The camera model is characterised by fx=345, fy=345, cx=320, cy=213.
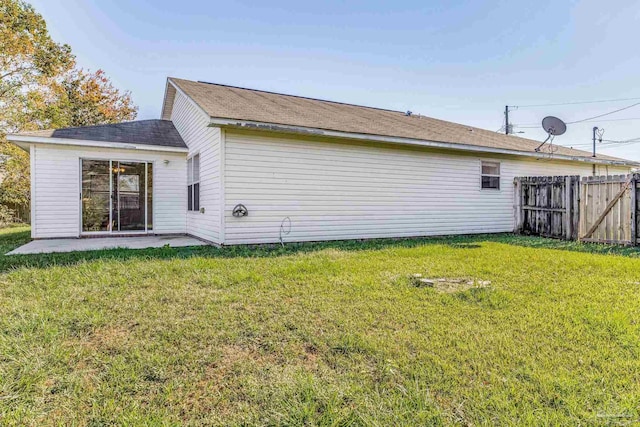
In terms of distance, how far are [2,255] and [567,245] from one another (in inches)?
Answer: 442

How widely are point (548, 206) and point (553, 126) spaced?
2.98 metres

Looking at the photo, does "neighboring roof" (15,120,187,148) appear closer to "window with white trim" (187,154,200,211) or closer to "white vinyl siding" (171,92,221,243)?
"white vinyl siding" (171,92,221,243)

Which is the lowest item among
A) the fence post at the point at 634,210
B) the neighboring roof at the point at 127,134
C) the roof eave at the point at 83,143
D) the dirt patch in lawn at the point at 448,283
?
the dirt patch in lawn at the point at 448,283

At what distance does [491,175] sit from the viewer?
1045cm

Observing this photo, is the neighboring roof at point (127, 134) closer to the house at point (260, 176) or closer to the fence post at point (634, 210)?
the house at point (260, 176)

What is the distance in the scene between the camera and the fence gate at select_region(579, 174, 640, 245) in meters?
7.64

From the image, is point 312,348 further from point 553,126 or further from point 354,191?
point 553,126

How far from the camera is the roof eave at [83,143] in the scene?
755cm

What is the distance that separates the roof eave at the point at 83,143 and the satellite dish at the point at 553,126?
1087cm

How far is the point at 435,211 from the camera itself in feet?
31.2

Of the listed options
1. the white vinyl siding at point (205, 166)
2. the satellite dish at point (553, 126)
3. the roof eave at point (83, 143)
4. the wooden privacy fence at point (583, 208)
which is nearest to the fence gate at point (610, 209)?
the wooden privacy fence at point (583, 208)

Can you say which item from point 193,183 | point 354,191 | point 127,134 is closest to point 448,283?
point 354,191

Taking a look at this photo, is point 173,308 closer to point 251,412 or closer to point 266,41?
point 251,412

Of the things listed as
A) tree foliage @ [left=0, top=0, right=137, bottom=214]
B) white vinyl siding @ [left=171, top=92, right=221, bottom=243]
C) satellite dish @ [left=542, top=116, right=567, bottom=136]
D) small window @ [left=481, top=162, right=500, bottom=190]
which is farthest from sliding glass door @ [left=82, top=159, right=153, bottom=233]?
satellite dish @ [left=542, top=116, right=567, bottom=136]
